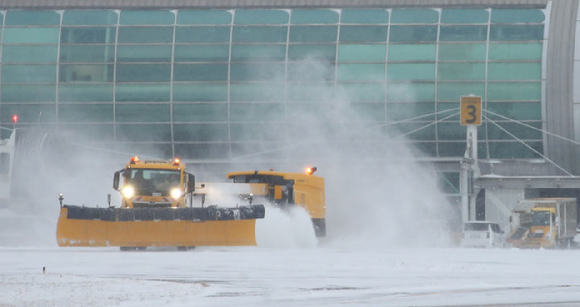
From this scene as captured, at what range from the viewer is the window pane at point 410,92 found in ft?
174

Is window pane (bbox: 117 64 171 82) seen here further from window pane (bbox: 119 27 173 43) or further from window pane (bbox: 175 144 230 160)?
window pane (bbox: 175 144 230 160)

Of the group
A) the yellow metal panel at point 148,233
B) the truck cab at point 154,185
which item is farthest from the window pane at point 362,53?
the yellow metal panel at point 148,233

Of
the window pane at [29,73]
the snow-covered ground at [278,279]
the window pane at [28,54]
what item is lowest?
the snow-covered ground at [278,279]

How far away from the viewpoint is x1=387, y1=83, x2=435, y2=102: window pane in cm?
5319

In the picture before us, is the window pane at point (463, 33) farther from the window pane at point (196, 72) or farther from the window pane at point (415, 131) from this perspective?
the window pane at point (196, 72)

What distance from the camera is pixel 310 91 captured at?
5341cm

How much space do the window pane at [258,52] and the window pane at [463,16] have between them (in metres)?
7.06

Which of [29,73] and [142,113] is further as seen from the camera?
[29,73]

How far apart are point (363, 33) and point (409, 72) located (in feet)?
8.54

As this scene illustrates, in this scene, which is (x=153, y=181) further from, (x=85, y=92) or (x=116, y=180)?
(x=85, y=92)

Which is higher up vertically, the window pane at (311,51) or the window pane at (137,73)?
the window pane at (311,51)

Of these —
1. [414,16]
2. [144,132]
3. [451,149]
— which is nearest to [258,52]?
[144,132]

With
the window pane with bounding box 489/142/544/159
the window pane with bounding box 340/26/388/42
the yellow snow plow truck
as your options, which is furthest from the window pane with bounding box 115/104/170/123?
the yellow snow plow truck

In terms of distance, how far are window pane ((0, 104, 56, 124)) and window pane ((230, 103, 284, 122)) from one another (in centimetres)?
799
